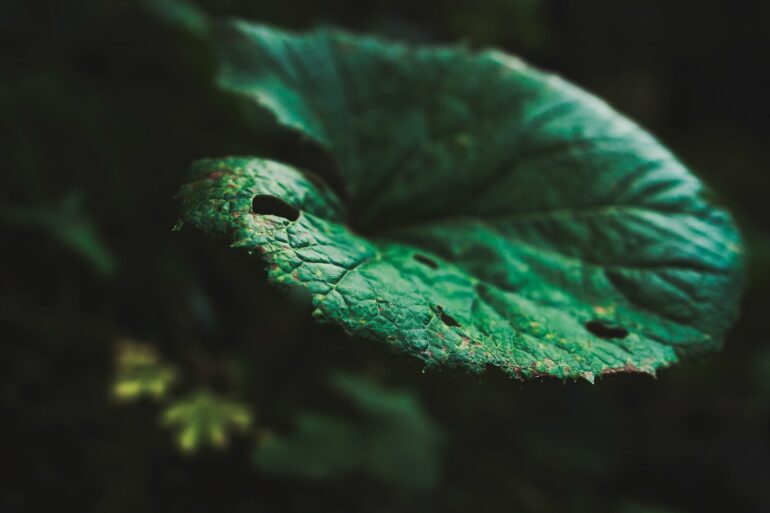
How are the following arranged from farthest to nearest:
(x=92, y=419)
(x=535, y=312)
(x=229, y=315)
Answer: (x=229, y=315) → (x=92, y=419) → (x=535, y=312)

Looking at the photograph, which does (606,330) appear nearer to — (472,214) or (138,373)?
(472,214)

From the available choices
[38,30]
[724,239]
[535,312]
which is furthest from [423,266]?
[38,30]

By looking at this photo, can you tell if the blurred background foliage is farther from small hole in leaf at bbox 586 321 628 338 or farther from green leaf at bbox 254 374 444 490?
small hole in leaf at bbox 586 321 628 338

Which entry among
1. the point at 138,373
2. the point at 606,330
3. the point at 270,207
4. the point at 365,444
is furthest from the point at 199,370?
the point at 606,330

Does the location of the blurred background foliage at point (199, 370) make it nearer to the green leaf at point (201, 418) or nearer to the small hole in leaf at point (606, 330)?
the green leaf at point (201, 418)

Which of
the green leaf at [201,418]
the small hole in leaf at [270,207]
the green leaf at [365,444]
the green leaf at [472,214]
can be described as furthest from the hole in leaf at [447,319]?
the green leaf at [365,444]

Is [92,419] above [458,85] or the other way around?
the other way around

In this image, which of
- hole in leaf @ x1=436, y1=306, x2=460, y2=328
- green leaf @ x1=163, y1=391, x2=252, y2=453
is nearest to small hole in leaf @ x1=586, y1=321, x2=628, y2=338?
hole in leaf @ x1=436, y1=306, x2=460, y2=328

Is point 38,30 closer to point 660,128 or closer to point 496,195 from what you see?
point 496,195

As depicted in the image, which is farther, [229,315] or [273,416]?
[229,315]
